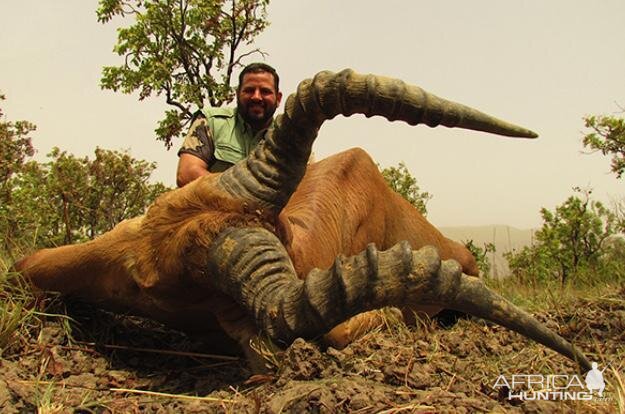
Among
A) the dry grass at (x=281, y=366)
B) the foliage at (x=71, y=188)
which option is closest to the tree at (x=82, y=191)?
the foliage at (x=71, y=188)

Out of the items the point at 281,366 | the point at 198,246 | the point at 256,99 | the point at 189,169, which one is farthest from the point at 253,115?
the point at 281,366

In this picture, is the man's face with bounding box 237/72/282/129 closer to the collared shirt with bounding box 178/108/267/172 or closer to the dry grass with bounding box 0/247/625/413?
the collared shirt with bounding box 178/108/267/172

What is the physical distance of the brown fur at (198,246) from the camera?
135 inches

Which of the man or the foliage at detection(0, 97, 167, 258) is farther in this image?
the foliage at detection(0, 97, 167, 258)

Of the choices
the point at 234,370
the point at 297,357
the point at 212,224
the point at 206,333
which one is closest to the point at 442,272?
the point at 297,357

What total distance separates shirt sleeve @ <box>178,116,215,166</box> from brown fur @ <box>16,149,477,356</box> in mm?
1350

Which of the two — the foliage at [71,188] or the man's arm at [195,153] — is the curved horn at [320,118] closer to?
the man's arm at [195,153]

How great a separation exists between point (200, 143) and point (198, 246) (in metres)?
3.01

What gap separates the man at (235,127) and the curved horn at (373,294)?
9.85ft

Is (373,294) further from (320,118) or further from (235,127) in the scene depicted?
(235,127)

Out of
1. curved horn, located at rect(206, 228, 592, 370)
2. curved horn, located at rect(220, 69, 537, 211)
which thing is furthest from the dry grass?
curved horn, located at rect(220, 69, 537, 211)

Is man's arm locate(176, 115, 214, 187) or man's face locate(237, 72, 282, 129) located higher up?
man's face locate(237, 72, 282, 129)

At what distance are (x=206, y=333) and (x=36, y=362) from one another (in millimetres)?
927

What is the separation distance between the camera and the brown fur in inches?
135
